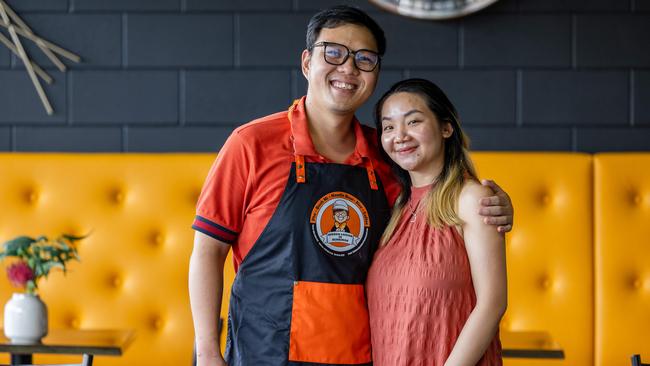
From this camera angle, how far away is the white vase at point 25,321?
2182mm

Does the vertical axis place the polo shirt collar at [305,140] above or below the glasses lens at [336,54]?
below

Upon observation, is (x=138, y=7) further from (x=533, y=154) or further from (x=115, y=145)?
(x=533, y=154)

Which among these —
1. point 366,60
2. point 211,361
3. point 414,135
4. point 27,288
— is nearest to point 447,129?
point 414,135

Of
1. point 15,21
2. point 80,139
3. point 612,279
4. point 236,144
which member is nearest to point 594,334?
point 612,279

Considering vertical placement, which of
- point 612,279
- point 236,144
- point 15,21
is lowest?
point 612,279

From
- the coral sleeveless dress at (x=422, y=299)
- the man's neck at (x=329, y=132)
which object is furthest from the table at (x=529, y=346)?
the man's neck at (x=329, y=132)

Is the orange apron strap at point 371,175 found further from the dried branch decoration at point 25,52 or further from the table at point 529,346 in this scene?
the dried branch decoration at point 25,52

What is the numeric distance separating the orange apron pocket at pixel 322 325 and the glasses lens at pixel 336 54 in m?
0.42

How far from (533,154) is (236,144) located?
48.0 inches

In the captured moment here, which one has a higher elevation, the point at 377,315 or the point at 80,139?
the point at 80,139

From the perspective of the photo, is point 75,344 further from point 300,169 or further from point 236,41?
point 236,41

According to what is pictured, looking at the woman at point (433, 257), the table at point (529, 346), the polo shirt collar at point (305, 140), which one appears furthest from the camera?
the table at point (529, 346)

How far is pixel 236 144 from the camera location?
65.2 inches

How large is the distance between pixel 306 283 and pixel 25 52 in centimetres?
145
